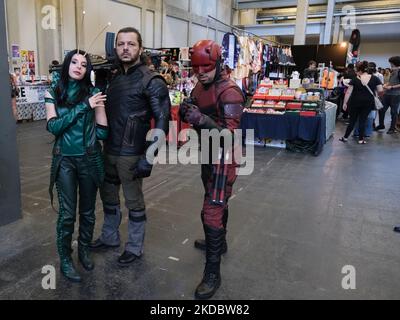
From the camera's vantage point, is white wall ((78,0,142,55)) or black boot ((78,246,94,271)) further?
white wall ((78,0,142,55))

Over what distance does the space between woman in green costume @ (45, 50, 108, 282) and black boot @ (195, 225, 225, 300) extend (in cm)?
78

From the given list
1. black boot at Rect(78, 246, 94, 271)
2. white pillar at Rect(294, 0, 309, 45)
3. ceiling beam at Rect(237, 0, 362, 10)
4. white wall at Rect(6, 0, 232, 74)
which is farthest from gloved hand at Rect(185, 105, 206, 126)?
ceiling beam at Rect(237, 0, 362, 10)

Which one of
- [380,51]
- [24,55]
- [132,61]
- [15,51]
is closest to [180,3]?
[24,55]

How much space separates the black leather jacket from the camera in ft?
7.27

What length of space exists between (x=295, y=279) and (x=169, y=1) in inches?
579

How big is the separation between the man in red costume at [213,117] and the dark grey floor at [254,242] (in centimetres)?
21

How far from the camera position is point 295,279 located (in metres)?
2.32

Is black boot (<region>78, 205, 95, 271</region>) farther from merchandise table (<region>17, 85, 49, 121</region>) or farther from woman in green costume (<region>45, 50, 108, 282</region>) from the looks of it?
merchandise table (<region>17, 85, 49, 121</region>)

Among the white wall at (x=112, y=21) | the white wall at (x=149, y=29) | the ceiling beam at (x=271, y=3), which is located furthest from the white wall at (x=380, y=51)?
the white wall at (x=149, y=29)

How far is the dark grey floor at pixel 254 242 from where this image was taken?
86.3 inches

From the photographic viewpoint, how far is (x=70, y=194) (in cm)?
216

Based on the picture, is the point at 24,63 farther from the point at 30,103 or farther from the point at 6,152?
the point at 6,152

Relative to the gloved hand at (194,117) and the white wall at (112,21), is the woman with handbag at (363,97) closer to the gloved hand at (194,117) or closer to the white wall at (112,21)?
the white wall at (112,21)
